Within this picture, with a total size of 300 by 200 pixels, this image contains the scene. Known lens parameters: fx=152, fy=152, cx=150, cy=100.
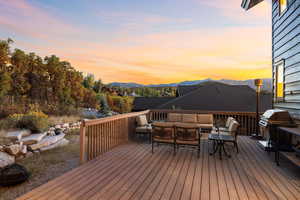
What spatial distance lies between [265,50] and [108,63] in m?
9.28

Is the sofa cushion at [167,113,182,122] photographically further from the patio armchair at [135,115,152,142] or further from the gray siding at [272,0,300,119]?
the gray siding at [272,0,300,119]

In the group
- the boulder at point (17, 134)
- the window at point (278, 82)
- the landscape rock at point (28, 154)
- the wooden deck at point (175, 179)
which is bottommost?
the landscape rock at point (28, 154)

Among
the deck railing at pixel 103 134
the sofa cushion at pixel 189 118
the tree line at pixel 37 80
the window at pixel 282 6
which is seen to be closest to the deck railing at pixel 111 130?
the deck railing at pixel 103 134

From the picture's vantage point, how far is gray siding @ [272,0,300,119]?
366 cm

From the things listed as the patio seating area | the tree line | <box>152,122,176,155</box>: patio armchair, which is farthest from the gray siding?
the tree line

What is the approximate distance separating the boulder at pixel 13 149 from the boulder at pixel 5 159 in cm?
12

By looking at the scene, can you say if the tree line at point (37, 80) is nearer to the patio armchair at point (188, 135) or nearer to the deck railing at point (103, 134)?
the deck railing at point (103, 134)

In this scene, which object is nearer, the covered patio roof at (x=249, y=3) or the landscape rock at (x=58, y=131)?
the covered patio roof at (x=249, y=3)

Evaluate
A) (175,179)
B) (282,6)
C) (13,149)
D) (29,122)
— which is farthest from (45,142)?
(282,6)

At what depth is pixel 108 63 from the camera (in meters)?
10.6

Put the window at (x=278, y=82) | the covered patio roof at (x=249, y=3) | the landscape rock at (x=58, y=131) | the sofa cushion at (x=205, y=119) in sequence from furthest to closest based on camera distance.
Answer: the sofa cushion at (x=205, y=119) → the landscape rock at (x=58, y=131) → the covered patio roof at (x=249, y=3) → the window at (x=278, y=82)

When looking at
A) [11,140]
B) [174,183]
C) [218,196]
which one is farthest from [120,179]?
[11,140]

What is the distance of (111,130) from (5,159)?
2.45 meters

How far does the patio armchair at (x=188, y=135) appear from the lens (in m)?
3.72
